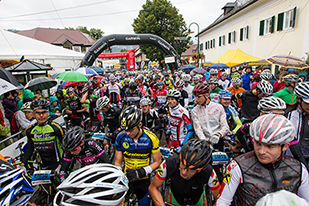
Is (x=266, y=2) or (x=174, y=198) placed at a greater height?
(x=266, y=2)

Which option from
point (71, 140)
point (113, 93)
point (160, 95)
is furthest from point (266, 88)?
point (113, 93)

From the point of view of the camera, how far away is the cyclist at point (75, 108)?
654 cm

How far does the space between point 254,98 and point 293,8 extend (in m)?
13.8

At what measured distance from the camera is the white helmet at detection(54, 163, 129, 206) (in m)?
1.47

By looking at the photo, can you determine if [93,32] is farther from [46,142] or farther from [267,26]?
[46,142]

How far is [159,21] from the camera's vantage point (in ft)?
143

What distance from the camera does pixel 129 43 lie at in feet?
67.6

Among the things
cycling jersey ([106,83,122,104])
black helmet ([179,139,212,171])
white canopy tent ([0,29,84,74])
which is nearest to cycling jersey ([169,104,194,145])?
black helmet ([179,139,212,171])

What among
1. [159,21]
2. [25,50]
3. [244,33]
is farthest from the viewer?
[159,21]

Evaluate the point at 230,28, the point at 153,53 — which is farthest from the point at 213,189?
the point at 153,53

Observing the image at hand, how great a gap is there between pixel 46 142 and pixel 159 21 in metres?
45.4

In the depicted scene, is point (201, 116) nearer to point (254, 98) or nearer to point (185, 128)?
point (185, 128)

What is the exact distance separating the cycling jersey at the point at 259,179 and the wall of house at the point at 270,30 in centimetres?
1542

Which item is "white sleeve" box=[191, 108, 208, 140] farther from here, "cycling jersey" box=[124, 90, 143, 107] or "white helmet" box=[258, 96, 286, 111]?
"cycling jersey" box=[124, 90, 143, 107]
